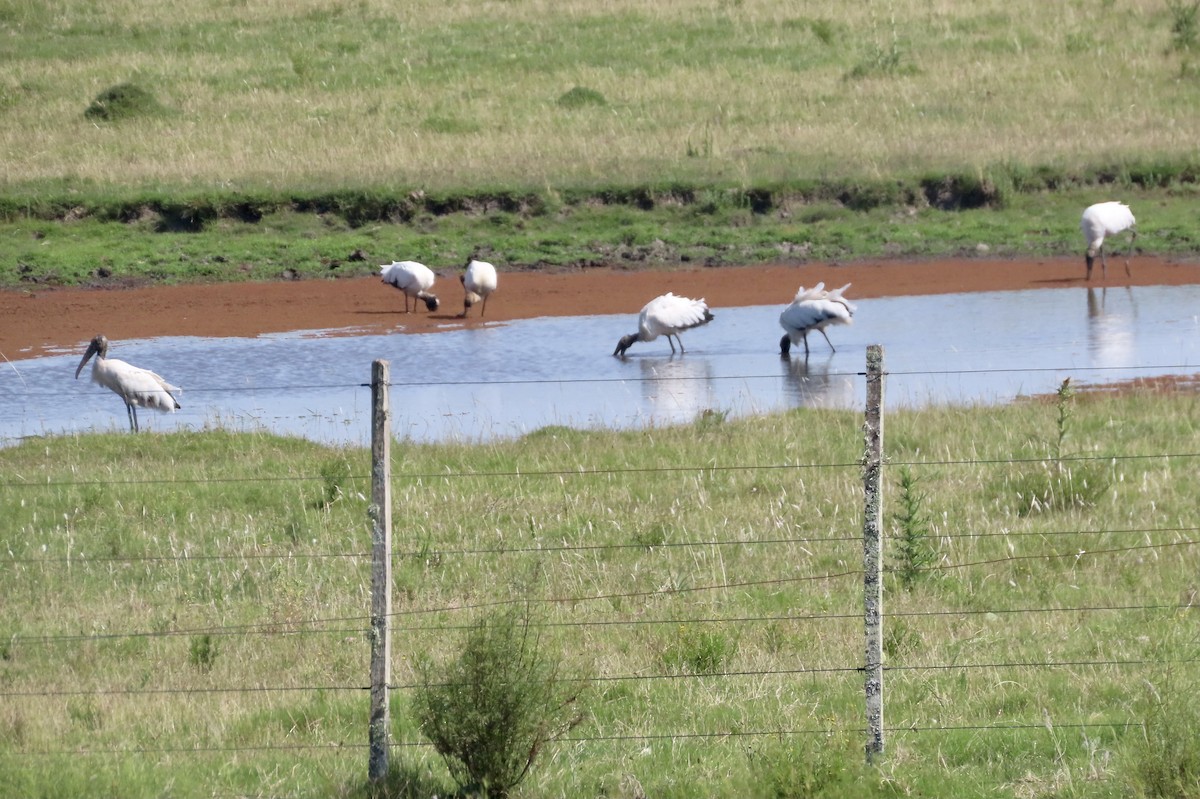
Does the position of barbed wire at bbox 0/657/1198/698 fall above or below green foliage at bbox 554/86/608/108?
below

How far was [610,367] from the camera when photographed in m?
18.6

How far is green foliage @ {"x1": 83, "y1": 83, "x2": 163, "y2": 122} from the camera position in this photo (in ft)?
107

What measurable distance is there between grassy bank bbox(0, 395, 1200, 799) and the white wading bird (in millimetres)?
5710

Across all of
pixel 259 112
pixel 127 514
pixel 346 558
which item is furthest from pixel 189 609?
pixel 259 112

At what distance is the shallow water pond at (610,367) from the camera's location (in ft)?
51.9

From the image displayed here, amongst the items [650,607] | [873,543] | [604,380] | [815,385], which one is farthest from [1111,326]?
[873,543]

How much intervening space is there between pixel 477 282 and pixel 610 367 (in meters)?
4.33

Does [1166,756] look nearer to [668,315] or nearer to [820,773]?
[820,773]

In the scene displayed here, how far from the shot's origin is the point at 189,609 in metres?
8.77

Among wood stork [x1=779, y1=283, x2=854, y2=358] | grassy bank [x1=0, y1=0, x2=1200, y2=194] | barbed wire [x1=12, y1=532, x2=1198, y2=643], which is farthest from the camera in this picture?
grassy bank [x1=0, y1=0, x2=1200, y2=194]

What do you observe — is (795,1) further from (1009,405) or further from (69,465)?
(69,465)

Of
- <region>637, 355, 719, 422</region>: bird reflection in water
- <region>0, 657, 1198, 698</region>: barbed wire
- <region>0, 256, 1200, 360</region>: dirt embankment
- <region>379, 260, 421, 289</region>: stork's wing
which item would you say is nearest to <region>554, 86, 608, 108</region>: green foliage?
<region>0, 256, 1200, 360</region>: dirt embankment

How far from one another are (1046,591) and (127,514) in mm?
6226

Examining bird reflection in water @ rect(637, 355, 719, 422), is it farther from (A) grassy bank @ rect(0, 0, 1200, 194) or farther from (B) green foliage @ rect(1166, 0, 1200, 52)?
(B) green foliage @ rect(1166, 0, 1200, 52)
